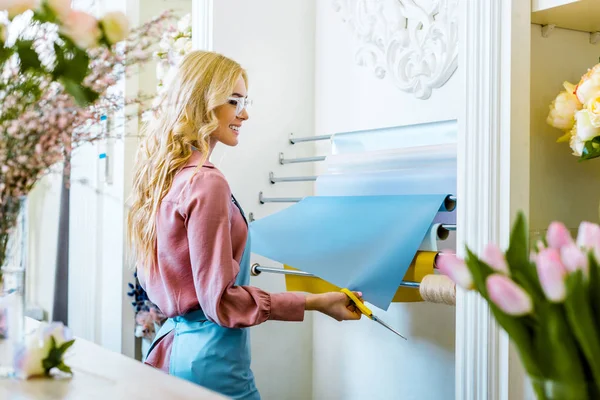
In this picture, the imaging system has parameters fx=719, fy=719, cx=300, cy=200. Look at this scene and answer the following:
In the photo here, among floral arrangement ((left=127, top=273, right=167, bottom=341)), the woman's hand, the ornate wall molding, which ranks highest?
the ornate wall molding

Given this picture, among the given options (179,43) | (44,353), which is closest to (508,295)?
(44,353)

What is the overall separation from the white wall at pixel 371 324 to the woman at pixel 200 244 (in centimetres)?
54

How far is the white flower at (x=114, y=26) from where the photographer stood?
33.3 inches

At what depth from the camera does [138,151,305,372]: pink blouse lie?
1.71 m

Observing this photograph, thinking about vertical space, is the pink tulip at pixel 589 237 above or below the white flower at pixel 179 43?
below

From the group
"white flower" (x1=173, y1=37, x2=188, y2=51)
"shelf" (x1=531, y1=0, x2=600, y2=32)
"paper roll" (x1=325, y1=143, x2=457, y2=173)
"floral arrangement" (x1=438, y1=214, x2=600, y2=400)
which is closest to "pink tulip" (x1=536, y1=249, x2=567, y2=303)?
"floral arrangement" (x1=438, y1=214, x2=600, y2=400)

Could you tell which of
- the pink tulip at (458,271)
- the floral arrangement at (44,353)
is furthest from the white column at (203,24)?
the pink tulip at (458,271)

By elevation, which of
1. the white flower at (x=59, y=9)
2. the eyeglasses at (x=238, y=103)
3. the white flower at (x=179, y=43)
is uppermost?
the white flower at (x=179, y=43)

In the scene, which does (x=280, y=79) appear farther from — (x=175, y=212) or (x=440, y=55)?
(x=175, y=212)

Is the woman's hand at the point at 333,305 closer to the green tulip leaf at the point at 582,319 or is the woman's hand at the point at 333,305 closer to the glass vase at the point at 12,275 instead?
the glass vase at the point at 12,275

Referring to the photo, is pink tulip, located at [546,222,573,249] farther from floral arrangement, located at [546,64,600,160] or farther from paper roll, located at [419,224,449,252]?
paper roll, located at [419,224,449,252]

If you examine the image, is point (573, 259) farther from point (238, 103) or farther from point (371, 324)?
point (371, 324)

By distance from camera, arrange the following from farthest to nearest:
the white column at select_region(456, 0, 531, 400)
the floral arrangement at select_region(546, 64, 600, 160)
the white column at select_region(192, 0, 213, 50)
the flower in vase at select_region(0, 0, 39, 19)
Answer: the white column at select_region(192, 0, 213, 50) → the white column at select_region(456, 0, 531, 400) → the floral arrangement at select_region(546, 64, 600, 160) → the flower in vase at select_region(0, 0, 39, 19)

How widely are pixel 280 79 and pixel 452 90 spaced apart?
31.8 inches
